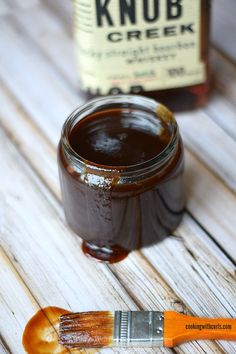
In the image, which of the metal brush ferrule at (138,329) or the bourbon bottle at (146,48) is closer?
the metal brush ferrule at (138,329)

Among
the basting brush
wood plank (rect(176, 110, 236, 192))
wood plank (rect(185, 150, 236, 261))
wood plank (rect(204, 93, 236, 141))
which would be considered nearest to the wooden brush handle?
the basting brush

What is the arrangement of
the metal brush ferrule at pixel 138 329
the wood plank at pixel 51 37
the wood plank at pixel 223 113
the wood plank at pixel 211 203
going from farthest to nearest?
the wood plank at pixel 51 37, the wood plank at pixel 223 113, the wood plank at pixel 211 203, the metal brush ferrule at pixel 138 329

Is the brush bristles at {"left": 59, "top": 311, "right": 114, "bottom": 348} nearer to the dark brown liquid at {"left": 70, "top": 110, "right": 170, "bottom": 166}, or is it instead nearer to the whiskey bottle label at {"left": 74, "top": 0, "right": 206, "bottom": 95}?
the dark brown liquid at {"left": 70, "top": 110, "right": 170, "bottom": 166}

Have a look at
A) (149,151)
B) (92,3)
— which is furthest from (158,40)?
(149,151)

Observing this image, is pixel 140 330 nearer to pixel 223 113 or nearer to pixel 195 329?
pixel 195 329

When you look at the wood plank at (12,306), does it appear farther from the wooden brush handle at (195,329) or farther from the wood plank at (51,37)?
the wood plank at (51,37)

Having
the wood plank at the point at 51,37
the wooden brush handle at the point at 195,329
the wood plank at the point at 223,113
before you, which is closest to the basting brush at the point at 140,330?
the wooden brush handle at the point at 195,329

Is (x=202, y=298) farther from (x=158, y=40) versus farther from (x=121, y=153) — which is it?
(x=158, y=40)

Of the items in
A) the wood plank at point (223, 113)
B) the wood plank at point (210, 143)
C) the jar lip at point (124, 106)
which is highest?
the jar lip at point (124, 106)
